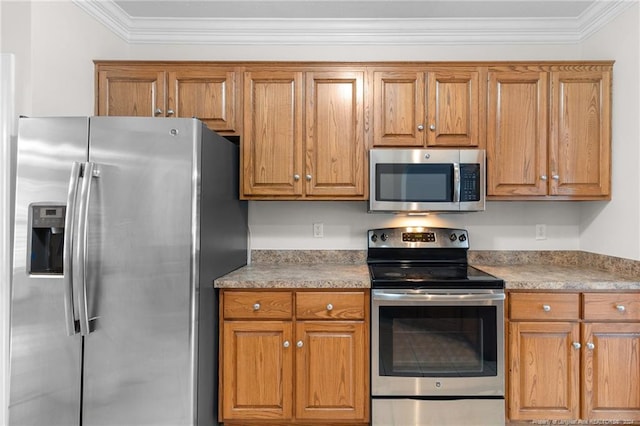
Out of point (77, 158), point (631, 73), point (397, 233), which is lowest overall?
point (397, 233)

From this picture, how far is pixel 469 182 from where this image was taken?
2414 mm

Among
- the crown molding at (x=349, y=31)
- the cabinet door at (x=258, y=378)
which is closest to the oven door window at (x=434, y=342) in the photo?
the cabinet door at (x=258, y=378)

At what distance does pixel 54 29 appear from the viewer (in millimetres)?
2158

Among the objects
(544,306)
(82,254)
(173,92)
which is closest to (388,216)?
(544,306)

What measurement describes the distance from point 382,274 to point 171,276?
3.93 ft

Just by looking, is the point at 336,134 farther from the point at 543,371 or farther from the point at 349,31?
the point at 543,371

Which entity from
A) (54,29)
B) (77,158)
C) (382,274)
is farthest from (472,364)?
(54,29)

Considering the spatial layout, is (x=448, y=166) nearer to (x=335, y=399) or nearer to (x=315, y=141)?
(x=315, y=141)

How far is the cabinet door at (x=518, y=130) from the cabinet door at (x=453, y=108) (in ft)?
0.32

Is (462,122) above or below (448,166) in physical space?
above

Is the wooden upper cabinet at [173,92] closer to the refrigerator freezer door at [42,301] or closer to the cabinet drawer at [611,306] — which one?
the refrigerator freezer door at [42,301]

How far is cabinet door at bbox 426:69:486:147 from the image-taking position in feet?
8.04

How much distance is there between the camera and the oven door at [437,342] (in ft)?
6.95

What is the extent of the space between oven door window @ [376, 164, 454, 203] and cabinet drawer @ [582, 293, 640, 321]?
92cm
